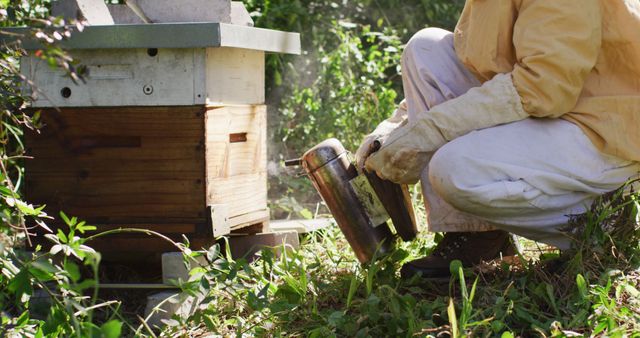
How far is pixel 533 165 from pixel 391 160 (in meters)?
0.42

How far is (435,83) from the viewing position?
2803mm

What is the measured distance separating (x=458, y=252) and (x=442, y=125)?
44cm

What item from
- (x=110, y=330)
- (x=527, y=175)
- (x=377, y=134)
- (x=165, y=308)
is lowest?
Answer: (x=165, y=308)

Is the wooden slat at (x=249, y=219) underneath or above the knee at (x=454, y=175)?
underneath

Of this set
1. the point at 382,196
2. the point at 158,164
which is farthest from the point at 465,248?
the point at 158,164

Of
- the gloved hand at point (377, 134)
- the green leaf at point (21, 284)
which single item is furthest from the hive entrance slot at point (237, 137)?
the green leaf at point (21, 284)

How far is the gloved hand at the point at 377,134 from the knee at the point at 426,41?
213 millimetres

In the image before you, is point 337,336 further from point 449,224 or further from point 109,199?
point 109,199

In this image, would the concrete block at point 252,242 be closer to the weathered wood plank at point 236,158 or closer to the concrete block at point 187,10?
the weathered wood plank at point 236,158

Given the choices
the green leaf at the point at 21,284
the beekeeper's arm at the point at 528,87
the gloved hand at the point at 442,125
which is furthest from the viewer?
the gloved hand at the point at 442,125

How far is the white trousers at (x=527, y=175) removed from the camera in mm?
2492

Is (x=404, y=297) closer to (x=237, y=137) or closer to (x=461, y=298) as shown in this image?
(x=461, y=298)

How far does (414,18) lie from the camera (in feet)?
19.6

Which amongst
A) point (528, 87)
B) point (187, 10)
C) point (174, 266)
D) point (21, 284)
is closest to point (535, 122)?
point (528, 87)
